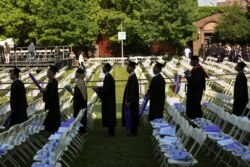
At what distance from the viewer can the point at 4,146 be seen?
1040 cm

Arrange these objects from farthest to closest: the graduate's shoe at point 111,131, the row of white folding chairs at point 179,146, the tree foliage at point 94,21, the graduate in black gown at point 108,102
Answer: the tree foliage at point 94,21
the graduate's shoe at point 111,131
the graduate in black gown at point 108,102
the row of white folding chairs at point 179,146

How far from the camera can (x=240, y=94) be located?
638 inches

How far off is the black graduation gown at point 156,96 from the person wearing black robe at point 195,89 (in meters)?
0.70

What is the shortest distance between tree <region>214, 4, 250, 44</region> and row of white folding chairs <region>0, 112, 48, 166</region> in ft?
138

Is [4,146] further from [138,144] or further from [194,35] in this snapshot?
[194,35]

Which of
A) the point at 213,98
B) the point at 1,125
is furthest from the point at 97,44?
the point at 1,125

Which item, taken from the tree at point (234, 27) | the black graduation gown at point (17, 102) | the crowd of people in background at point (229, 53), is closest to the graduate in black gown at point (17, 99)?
the black graduation gown at point (17, 102)

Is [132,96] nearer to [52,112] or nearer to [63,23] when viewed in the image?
[52,112]

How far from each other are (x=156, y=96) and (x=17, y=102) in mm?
3244

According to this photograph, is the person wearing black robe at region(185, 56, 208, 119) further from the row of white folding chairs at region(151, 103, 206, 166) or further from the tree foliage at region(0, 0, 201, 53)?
the tree foliage at region(0, 0, 201, 53)

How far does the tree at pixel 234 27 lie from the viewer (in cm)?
5469

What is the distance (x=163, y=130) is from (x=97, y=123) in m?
5.92

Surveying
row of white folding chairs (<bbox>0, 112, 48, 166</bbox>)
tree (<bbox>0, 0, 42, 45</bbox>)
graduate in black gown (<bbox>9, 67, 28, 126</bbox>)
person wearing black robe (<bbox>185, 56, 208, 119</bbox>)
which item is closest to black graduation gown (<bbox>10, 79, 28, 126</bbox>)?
graduate in black gown (<bbox>9, 67, 28, 126</bbox>)

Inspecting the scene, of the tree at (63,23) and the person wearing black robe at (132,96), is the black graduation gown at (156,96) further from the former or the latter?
the tree at (63,23)
